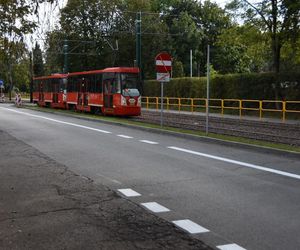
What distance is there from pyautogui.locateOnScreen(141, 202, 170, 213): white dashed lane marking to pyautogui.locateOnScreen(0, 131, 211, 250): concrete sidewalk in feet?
0.50

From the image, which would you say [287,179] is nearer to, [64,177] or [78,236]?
[64,177]

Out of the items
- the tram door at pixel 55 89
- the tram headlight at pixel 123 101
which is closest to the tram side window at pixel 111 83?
the tram headlight at pixel 123 101

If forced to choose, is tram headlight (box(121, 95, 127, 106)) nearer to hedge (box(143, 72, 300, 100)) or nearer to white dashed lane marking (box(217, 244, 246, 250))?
hedge (box(143, 72, 300, 100))

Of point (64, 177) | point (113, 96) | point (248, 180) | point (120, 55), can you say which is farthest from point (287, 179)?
point (120, 55)

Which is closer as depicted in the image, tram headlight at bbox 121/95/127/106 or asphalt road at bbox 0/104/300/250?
asphalt road at bbox 0/104/300/250

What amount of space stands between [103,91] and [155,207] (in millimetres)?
24664

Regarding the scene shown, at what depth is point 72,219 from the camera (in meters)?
6.51

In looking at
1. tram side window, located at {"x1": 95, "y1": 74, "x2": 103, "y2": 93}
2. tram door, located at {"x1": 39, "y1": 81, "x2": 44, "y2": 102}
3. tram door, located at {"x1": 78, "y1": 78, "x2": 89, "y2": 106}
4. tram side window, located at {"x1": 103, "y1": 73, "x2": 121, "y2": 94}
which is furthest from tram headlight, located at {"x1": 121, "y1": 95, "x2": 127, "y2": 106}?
tram door, located at {"x1": 39, "y1": 81, "x2": 44, "y2": 102}

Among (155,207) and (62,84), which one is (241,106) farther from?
(155,207)

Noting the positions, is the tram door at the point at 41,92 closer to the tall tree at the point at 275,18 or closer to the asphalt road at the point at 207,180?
the tall tree at the point at 275,18

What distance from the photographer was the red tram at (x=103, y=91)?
97.4 ft

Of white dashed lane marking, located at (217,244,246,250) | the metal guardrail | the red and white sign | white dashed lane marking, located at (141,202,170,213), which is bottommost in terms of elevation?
white dashed lane marking, located at (141,202,170,213)

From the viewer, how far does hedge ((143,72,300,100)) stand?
102ft

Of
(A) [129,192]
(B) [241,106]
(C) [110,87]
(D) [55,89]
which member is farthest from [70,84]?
(A) [129,192]
